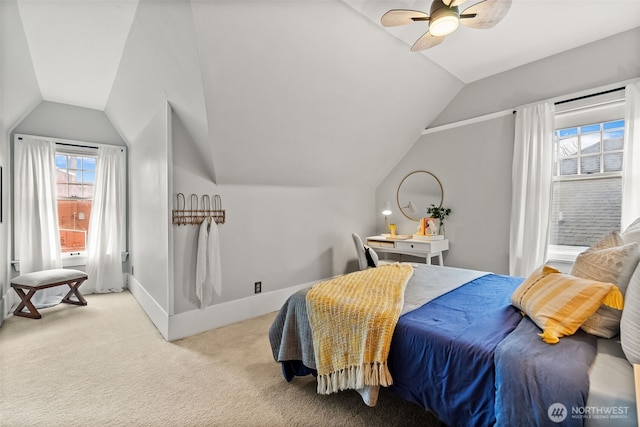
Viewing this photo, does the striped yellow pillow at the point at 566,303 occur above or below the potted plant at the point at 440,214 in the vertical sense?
below

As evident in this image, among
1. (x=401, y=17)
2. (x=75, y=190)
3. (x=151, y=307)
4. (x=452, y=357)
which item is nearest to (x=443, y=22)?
(x=401, y=17)

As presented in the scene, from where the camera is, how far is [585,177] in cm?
302

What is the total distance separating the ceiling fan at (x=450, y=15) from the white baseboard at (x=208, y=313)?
2817mm

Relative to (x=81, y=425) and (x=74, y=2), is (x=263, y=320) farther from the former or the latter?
(x=74, y=2)

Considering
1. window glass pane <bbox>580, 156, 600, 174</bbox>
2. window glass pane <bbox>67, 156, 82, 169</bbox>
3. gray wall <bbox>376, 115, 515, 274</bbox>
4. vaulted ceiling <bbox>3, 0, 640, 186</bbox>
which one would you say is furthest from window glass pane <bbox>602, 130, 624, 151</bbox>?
window glass pane <bbox>67, 156, 82, 169</bbox>

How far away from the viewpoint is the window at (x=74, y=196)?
4164mm

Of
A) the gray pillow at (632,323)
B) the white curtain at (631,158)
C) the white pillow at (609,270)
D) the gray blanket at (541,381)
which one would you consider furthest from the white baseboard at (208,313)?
the white curtain at (631,158)

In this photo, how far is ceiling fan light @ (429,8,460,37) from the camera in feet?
6.16

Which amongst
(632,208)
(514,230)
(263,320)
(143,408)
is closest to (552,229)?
(514,230)

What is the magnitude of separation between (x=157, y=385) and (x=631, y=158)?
413 centimetres

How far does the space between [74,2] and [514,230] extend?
4395 millimetres

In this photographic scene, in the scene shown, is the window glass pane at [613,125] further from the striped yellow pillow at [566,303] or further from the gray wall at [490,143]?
the striped yellow pillow at [566,303]

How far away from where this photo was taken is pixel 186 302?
283 cm

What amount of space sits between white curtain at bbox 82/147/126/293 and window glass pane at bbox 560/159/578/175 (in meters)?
5.54
